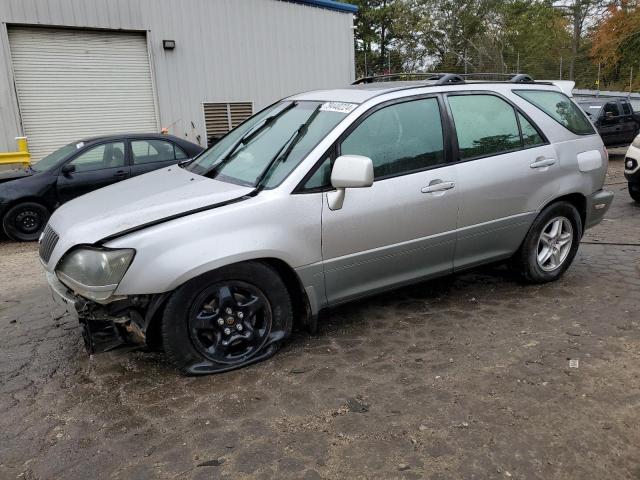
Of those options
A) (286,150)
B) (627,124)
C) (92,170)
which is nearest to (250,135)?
(286,150)

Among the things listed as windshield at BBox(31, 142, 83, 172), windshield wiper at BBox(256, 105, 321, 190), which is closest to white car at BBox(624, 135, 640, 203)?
windshield wiper at BBox(256, 105, 321, 190)

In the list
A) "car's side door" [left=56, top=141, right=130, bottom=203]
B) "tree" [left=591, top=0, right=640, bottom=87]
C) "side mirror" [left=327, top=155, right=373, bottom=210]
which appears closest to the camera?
"side mirror" [left=327, top=155, right=373, bottom=210]

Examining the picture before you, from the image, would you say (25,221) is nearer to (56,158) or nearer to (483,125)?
(56,158)

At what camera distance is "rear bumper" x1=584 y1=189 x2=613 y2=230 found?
188 inches

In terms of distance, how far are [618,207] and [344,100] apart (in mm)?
Answer: 5998

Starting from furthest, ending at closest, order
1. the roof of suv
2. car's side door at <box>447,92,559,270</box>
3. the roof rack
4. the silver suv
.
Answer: the roof rack, car's side door at <box>447,92,559,270</box>, the roof of suv, the silver suv

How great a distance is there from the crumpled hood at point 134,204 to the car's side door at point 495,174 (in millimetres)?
1699

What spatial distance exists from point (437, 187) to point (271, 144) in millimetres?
1212

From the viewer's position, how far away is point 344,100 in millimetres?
3846

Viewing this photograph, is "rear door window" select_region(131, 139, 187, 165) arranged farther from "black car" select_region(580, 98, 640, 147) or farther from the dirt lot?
"black car" select_region(580, 98, 640, 147)

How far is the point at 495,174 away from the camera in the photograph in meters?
4.12

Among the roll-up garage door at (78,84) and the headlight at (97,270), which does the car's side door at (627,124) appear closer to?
the roll-up garage door at (78,84)

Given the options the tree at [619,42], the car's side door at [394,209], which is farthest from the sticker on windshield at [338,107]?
the tree at [619,42]

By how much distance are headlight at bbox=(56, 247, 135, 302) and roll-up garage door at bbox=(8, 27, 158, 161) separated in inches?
411
